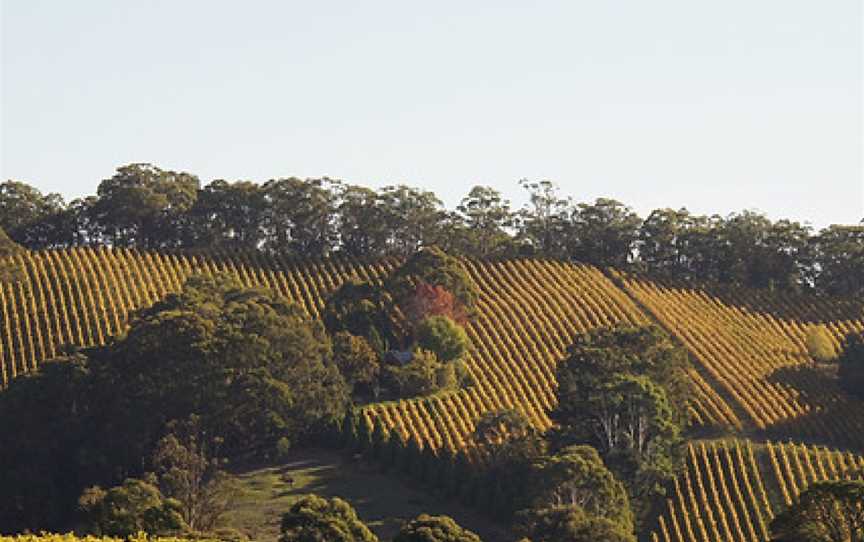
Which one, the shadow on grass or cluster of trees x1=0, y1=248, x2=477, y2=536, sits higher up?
cluster of trees x1=0, y1=248, x2=477, y2=536

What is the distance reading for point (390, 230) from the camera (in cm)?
13138

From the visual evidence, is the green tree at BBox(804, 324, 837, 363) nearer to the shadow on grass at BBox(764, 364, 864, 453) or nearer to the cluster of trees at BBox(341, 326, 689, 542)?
the shadow on grass at BBox(764, 364, 864, 453)

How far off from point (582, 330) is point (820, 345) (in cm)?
1728

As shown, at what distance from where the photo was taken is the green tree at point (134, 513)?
207ft

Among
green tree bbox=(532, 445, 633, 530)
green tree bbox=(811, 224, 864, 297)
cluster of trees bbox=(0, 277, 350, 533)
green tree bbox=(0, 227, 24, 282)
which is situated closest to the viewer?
green tree bbox=(532, 445, 633, 530)

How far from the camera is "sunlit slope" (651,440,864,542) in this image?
7625cm

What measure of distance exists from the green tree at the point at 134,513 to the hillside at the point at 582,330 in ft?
78.5

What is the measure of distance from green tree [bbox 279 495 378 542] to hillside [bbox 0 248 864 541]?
2006 cm

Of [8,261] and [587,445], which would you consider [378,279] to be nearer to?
[8,261]

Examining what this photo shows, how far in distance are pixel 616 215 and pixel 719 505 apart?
57.7 meters

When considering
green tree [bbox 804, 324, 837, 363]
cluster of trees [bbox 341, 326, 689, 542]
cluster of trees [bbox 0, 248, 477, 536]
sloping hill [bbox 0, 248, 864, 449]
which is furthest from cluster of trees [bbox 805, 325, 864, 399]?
cluster of trees [bbox 0, 248, 477, 536]

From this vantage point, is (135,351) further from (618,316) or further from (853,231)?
(853,231)

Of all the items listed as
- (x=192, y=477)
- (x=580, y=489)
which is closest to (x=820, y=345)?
(x=580, y=489)

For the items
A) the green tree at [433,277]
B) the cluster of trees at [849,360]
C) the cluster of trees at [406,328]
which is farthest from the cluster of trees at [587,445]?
the green tree at [433,277]
